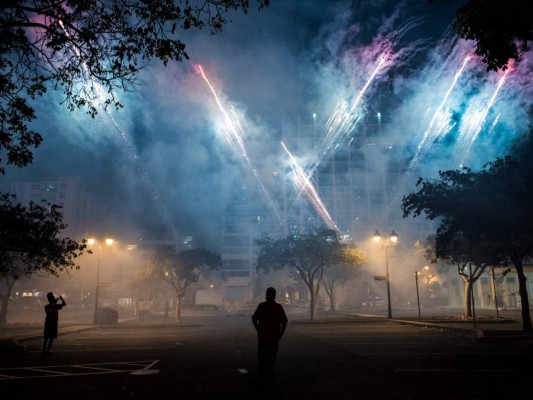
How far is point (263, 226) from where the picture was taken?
119 m

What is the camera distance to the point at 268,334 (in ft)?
26.8

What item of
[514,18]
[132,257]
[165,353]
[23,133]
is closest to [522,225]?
[514,18]

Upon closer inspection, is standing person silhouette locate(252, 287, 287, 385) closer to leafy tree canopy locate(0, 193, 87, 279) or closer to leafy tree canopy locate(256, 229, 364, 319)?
leafy tree canopy locate(0, 193, 87, 279)

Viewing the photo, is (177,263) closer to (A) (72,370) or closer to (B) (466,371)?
(A) (72,370)

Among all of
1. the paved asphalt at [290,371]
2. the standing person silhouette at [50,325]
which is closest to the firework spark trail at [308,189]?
the paved asphalt at [290,371]

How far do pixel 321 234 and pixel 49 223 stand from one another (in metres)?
23.8

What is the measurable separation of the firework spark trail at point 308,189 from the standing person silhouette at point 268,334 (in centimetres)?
11041

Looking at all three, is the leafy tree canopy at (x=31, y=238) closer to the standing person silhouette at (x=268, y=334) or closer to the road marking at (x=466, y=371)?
the standing person silhouette at (x=268, y=334)

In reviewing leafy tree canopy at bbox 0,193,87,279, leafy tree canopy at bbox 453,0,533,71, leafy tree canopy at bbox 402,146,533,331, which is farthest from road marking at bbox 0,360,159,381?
leafy tree canopy at bbox 402,146,533,331

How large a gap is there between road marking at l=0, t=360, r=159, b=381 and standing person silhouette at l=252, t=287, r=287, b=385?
3.35 m

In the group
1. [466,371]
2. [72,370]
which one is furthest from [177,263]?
[466,371]

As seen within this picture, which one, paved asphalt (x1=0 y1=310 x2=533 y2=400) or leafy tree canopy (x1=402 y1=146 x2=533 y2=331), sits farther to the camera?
leafy tree canopy (x1=402 y1=146 x2=533 y2=331)

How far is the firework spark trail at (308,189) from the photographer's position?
122 meters

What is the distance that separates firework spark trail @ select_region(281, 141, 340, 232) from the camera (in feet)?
400
